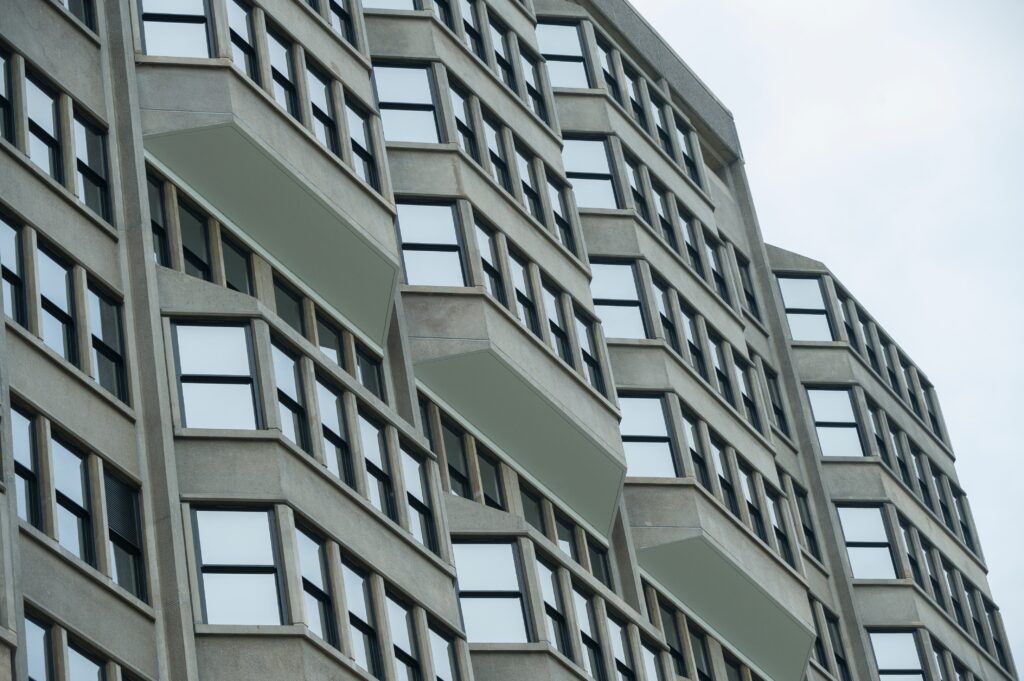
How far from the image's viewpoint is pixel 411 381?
37.1 meters

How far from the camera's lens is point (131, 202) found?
3262 centimetres

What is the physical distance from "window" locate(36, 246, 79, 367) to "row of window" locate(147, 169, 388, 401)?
242 centimetres

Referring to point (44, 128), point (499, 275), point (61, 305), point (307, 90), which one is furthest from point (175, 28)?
point (499, 275)

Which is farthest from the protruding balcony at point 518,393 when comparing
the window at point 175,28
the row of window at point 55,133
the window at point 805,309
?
the window at point 805,309

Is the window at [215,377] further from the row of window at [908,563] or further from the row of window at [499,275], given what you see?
the row of window at [908,563]

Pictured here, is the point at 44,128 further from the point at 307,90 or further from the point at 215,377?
the point at 307,90

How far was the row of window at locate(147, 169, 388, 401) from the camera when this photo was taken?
33.7 metres

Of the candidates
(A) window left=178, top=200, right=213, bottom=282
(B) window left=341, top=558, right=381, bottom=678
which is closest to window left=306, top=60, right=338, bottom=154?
(A) window left=178, top=200, right=213, bottom=282

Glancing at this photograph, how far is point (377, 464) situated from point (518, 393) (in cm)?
566

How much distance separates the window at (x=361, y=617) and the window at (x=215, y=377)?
2.63 m

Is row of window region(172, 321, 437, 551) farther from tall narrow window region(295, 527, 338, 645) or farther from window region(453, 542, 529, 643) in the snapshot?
window region(453, 542, 529, 643)

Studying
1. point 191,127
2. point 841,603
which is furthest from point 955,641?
point 191,127

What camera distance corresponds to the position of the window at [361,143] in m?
38.6

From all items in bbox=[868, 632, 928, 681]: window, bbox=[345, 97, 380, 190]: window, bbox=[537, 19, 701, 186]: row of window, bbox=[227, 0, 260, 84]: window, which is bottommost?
bbox=[868, 632, 928, 681]: window
